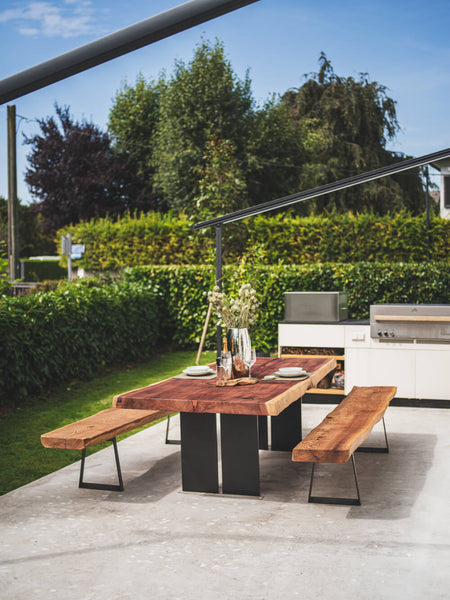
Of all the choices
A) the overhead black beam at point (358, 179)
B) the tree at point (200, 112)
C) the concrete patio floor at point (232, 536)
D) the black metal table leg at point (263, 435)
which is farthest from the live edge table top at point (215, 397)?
the tree at point (200, 112)

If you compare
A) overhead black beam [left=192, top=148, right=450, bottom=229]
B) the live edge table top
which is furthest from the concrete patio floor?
overhead black beam [left=192, top=148, right=450, bottom=229]

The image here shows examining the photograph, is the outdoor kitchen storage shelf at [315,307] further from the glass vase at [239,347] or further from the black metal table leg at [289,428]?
the glass vase at [239,347]

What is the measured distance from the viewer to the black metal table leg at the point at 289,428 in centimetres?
505

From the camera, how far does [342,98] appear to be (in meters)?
20.4

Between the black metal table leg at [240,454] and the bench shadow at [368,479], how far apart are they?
0.16 meters

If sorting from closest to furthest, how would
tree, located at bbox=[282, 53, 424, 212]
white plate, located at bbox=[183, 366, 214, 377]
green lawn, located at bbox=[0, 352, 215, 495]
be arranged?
white plate, located at bbox=[183, 366, 214, 377], green lawn, located at bbox=[0, 352, 215, 495], tree, located at bbox=[282, 53, 424, 212]

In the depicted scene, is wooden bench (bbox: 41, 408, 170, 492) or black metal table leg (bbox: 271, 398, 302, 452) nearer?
wooden bench (bbox: 41, 408, 170, 492)

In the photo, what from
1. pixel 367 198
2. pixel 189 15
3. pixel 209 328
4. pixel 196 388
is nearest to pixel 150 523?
pixel 196 388

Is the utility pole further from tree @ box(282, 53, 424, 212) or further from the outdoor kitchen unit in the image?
tree @ box(282, 53, 424, 212)

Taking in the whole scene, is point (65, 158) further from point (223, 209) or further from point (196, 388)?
point (196, 388)

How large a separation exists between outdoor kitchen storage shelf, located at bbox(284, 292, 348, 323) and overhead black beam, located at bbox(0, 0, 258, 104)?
19.4ft

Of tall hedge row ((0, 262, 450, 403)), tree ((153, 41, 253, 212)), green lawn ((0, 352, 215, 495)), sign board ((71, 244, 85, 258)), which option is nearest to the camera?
green lawn ((0, 352, 215, 495))

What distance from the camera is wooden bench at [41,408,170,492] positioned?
3684 millimetres

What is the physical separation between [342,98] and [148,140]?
23.5 ft
